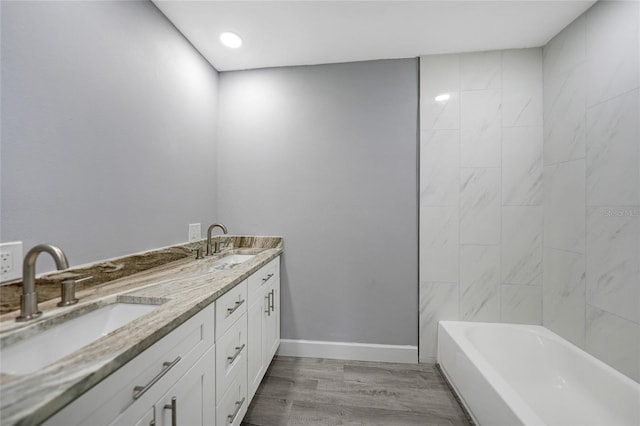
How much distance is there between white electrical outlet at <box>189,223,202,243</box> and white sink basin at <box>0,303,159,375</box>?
0.88 metres

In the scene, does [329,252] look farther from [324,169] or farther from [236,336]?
[236,336]

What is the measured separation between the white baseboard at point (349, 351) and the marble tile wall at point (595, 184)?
1.08 meters

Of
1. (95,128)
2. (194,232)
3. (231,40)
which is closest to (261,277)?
(194,232)

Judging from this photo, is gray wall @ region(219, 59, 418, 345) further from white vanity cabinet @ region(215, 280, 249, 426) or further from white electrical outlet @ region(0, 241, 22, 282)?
white electrical outlet @ region(0, 241, 22, 282)

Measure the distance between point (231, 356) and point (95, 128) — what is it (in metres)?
1.25

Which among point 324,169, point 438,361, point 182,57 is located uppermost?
point 182,57

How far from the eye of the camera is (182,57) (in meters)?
1.80

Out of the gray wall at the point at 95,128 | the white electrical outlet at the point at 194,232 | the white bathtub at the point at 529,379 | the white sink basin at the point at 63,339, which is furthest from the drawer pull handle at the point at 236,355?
the white bathtub at the point at 529,379

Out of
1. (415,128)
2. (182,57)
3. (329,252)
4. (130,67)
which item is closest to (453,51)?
(415,128)

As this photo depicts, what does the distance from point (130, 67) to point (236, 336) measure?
152cm

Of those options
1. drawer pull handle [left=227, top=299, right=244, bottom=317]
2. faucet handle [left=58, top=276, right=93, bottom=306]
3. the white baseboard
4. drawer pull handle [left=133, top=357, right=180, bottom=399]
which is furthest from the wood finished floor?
faucet handle [left=58, top=276, right=93, bottom=306]

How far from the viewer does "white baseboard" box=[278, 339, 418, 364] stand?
210cm

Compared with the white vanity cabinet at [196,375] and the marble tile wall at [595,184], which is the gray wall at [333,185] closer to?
the white vanity cabinet at [196,375]

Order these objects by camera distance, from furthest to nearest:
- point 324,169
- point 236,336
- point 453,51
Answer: point 324,169
point 453,51
point 236,336
